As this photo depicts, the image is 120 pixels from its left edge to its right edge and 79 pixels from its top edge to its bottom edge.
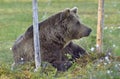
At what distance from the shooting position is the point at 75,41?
1211 centimetres

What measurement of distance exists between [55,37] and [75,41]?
10.5 ft

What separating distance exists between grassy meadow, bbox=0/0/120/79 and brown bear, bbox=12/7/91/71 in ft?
1.35

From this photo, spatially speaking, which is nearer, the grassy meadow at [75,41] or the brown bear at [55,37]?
the grassy meadow at [75,41]

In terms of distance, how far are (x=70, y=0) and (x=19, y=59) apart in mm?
18299

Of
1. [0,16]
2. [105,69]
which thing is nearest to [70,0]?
[0,16]

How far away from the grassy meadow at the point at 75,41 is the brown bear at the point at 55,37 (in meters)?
0.41

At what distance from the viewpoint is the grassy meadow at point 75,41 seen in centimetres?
696

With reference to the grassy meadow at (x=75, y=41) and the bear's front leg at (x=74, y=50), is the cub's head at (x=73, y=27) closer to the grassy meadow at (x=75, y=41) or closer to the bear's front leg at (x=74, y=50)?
the bear's front leg at (x=74, y=50)

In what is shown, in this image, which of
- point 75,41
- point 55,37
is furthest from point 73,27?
point 75,41

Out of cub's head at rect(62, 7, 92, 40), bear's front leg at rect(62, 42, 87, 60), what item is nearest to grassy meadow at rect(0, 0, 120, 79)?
bear's front leg at rect(62, 42, 87, 60)

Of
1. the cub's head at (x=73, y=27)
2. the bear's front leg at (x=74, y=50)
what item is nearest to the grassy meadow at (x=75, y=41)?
the bear's front leg at (x=74, y=50)

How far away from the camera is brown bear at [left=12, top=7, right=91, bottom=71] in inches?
347

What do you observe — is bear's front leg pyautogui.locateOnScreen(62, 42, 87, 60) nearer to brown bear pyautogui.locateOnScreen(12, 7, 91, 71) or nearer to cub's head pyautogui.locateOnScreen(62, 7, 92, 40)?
brown bear pyautogui.locateOnScreen(12, 7, 91, 71)

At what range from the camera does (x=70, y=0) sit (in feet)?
89.4
